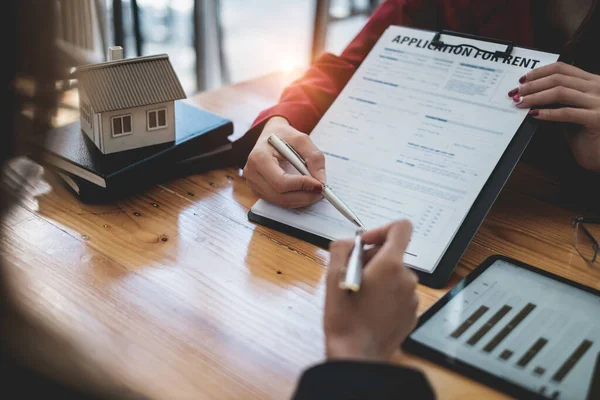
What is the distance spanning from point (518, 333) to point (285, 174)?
0.40m

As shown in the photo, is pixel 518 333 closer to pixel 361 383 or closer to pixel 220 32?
pixel 361 383

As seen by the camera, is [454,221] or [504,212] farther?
[504,212]

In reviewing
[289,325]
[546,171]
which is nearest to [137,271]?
[289,325]

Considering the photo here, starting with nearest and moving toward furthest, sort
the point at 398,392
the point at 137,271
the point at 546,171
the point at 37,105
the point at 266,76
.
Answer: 1. the point at 37,105
2. the point at 398,392
3. the point at 137,271
4. the point at 546,171
5. the point at 266,76

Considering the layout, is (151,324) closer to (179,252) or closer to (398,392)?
(179,252)

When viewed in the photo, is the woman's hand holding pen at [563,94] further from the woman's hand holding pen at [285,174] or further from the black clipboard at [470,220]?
the woman's hand holding pen at [285,174]

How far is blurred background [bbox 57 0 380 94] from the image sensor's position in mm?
1827

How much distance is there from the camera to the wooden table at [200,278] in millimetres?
665

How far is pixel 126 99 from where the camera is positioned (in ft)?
3.10

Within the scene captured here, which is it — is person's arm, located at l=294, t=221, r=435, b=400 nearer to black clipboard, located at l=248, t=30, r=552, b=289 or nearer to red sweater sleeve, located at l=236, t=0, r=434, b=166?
black clipboard, located at l=248, t=30, r=552, b=289

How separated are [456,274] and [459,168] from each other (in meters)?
0.17

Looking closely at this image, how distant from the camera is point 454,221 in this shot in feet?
2.87

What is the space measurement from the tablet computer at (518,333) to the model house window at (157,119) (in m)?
0.53

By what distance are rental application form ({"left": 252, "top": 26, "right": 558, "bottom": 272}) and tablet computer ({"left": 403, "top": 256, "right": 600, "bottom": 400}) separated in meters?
0.09
